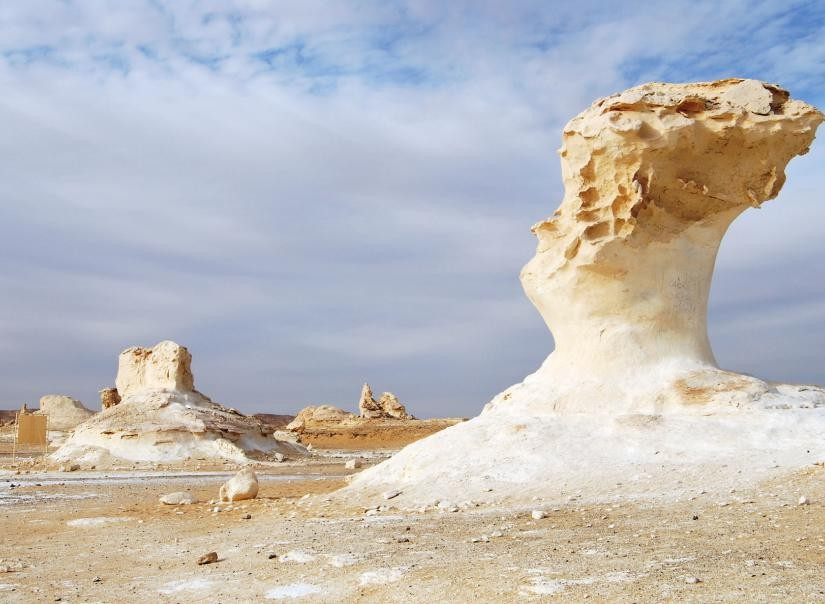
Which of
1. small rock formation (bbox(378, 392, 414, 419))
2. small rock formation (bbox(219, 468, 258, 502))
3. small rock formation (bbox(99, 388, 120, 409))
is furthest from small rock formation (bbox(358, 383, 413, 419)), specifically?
small rock formation (bbox(219, 468, 258, 502))

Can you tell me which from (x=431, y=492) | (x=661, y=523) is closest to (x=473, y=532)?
(x=661, y=523)

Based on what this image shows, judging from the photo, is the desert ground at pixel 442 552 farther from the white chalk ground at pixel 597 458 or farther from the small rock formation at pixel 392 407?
the small rock formation at pixel 392 407

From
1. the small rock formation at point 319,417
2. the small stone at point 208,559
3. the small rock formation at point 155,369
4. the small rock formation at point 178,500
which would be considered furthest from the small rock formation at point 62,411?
the small stone at point 208,559

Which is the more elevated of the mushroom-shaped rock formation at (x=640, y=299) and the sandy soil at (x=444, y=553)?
the mushroom-shaped rock formation at (x=640, y=299)

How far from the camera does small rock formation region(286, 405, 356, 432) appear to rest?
158ft

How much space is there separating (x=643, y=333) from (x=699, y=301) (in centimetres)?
120

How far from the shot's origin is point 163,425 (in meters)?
25.2

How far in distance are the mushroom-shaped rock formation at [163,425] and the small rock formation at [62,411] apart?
30.8 metres

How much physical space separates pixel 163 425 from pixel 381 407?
2510cm

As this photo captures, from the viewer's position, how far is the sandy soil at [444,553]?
18.0 feet

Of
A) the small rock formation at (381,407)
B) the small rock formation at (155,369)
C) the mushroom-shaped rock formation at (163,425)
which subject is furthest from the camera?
the small rock formation at (381,407)

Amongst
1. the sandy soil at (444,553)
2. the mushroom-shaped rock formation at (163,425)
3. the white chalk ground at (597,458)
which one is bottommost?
the sandy soil at (444,553)

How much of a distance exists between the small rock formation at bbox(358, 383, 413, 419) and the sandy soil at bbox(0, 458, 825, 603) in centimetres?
3658

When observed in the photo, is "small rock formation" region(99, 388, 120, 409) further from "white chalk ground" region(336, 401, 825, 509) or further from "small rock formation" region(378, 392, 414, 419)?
"white chalk ground" region(336, 401, 825, 509)
